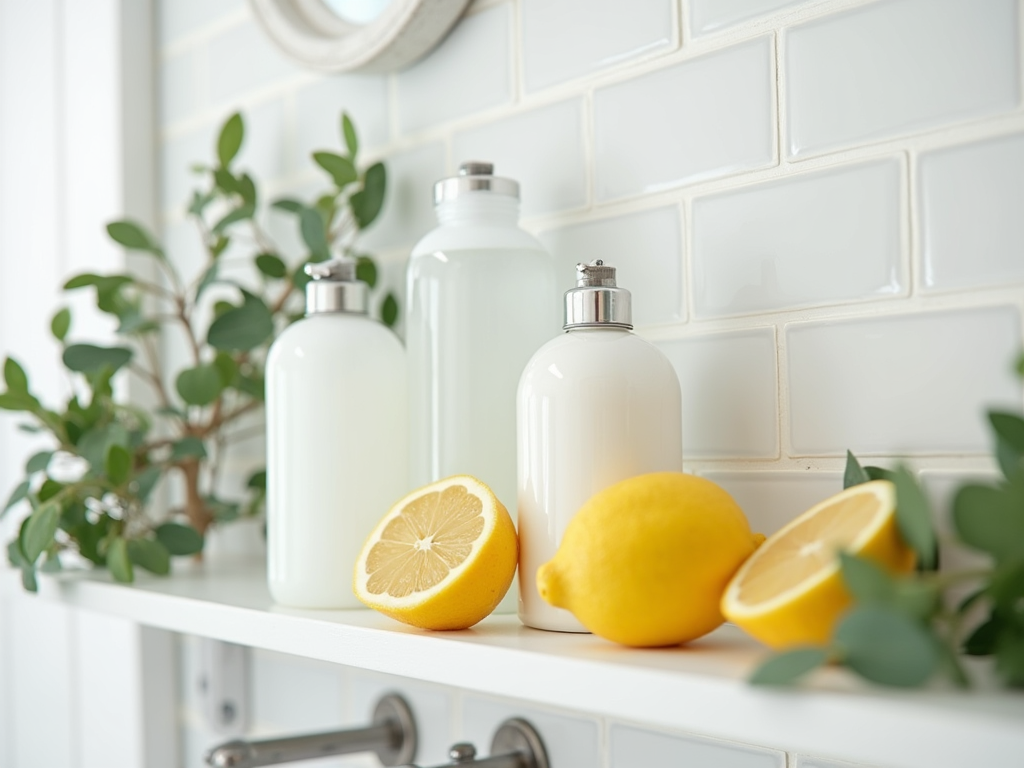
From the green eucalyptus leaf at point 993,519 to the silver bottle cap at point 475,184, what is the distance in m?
0.37

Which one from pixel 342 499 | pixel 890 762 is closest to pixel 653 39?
pixel 342 499

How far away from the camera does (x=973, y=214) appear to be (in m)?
0.52

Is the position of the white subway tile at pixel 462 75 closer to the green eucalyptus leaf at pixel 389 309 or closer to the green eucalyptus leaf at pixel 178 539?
the green eucalyptus leaf at pixel 389 309

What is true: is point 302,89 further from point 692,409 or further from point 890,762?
point 890,762

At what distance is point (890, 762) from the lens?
0.35m

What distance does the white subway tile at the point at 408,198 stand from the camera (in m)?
0.83

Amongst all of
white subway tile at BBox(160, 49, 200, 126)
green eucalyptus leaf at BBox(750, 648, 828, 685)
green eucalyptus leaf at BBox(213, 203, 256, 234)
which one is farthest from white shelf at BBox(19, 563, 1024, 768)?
white subway tile at BBox(160, 49, 200, 126)

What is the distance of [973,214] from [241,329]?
0.53m

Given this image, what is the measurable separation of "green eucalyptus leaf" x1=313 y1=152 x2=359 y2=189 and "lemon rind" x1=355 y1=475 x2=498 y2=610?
35 centimetres

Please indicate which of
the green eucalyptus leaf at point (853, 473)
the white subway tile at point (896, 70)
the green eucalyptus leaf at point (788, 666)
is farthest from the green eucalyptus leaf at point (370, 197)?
the green eucalyptus leaf at point (788, 666)

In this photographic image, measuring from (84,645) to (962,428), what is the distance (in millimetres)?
951

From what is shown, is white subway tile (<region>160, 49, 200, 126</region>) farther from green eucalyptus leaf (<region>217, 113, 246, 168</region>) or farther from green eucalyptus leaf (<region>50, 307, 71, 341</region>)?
green eucalyptus leaf (<region>50, 307, 71, 341</region>)

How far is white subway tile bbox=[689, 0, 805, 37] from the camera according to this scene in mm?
611

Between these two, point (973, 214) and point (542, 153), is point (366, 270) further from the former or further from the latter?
point (973, 214)
